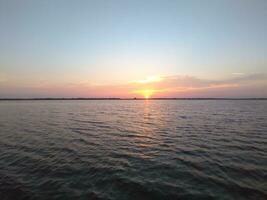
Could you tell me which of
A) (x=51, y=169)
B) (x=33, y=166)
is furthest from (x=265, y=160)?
(x=33, y=166)

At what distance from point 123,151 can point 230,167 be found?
318 inches

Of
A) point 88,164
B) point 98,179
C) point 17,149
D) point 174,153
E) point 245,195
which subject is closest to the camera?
point 245,195

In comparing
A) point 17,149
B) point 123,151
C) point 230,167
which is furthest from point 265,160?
point 17,149

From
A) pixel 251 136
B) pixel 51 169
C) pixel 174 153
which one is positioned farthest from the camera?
pixel 251 136

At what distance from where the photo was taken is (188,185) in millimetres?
10305

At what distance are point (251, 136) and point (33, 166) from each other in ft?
72.1

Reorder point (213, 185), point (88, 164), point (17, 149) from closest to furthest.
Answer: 1. point (213, 185)
2. point (88, 164)
3. point (17, 149)

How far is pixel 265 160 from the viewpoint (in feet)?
46.4

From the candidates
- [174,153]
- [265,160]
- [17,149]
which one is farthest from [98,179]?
[265,160]

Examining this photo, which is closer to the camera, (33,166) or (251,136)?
(33,166)

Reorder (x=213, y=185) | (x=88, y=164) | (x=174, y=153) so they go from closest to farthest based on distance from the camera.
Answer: (x=213, y=185)
(x=88, y=164)
(x=174, y=153)

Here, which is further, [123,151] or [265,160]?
[123,151]

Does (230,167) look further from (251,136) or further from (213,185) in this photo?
(251,136)

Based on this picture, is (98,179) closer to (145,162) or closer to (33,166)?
(145,162)
